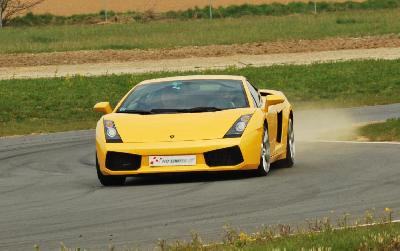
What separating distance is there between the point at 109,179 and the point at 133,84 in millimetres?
20546

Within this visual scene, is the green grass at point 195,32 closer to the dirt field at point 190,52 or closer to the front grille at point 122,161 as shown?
the dirt field at point 190,52

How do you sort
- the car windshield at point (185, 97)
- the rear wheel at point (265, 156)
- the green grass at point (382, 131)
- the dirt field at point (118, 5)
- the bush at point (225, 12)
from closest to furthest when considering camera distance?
the rear wheel at point (265, 156) < the car windshield at point (185, 97) < the green grass at point (382, 131) < the bush at point (225, 12) < the dirt field at point (118, 5)

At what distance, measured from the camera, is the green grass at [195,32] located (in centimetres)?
5319

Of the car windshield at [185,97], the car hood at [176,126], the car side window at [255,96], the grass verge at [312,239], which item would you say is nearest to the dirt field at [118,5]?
the car side window at [255,96]

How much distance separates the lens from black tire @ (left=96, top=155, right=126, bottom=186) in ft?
52.1

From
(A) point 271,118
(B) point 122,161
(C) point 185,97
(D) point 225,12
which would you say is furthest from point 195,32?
(B) point 122,161

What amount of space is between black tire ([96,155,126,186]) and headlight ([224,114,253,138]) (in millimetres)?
1300

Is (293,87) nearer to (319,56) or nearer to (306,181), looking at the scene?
(319,56)

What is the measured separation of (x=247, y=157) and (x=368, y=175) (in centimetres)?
136

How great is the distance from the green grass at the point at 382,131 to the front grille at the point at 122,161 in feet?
20.8

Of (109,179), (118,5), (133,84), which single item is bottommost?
(118,5)

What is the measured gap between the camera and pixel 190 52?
47.9 metres

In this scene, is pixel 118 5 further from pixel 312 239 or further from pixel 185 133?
pixel 312 239

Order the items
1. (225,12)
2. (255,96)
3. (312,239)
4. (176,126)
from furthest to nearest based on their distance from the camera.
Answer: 1. (225,12)
2. (255,96)
3. (176,126)
4. (312,239)
